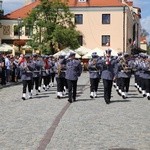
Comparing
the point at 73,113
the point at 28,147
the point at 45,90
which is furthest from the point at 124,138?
the point at 45,90

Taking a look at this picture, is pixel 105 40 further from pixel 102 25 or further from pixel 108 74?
pixel 108 74

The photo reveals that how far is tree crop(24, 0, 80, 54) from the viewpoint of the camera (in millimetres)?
57406

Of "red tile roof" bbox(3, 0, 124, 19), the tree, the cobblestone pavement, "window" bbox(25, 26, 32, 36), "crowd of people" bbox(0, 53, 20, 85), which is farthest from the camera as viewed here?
"red tile roof" bbox(3, 0, 124, 19)

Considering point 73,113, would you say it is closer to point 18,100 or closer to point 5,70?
point 18,100

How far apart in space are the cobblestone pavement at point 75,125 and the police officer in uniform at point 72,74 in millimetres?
409

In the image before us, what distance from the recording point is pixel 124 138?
1105cm

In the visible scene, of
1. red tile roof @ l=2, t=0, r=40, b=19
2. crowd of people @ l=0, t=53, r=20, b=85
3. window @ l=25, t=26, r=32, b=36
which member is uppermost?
red tile roof @ l=2, t=0, r=40, b=19

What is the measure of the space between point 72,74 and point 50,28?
39.1 metres

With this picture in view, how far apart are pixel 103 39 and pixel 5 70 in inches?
1435

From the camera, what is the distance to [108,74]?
1862 centimetres

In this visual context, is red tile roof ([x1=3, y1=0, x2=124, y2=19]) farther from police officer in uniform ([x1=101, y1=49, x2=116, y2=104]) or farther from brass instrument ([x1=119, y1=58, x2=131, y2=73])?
police officer in uniform ([x1=101, y1=49, x2=116, y2=104])

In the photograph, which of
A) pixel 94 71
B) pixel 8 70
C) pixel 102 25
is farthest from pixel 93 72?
pixel 102 25

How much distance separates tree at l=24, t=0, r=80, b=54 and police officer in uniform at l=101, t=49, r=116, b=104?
3782 cm

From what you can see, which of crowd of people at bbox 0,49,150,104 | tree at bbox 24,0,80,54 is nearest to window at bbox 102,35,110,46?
tree at bbox 24,0,80,54
